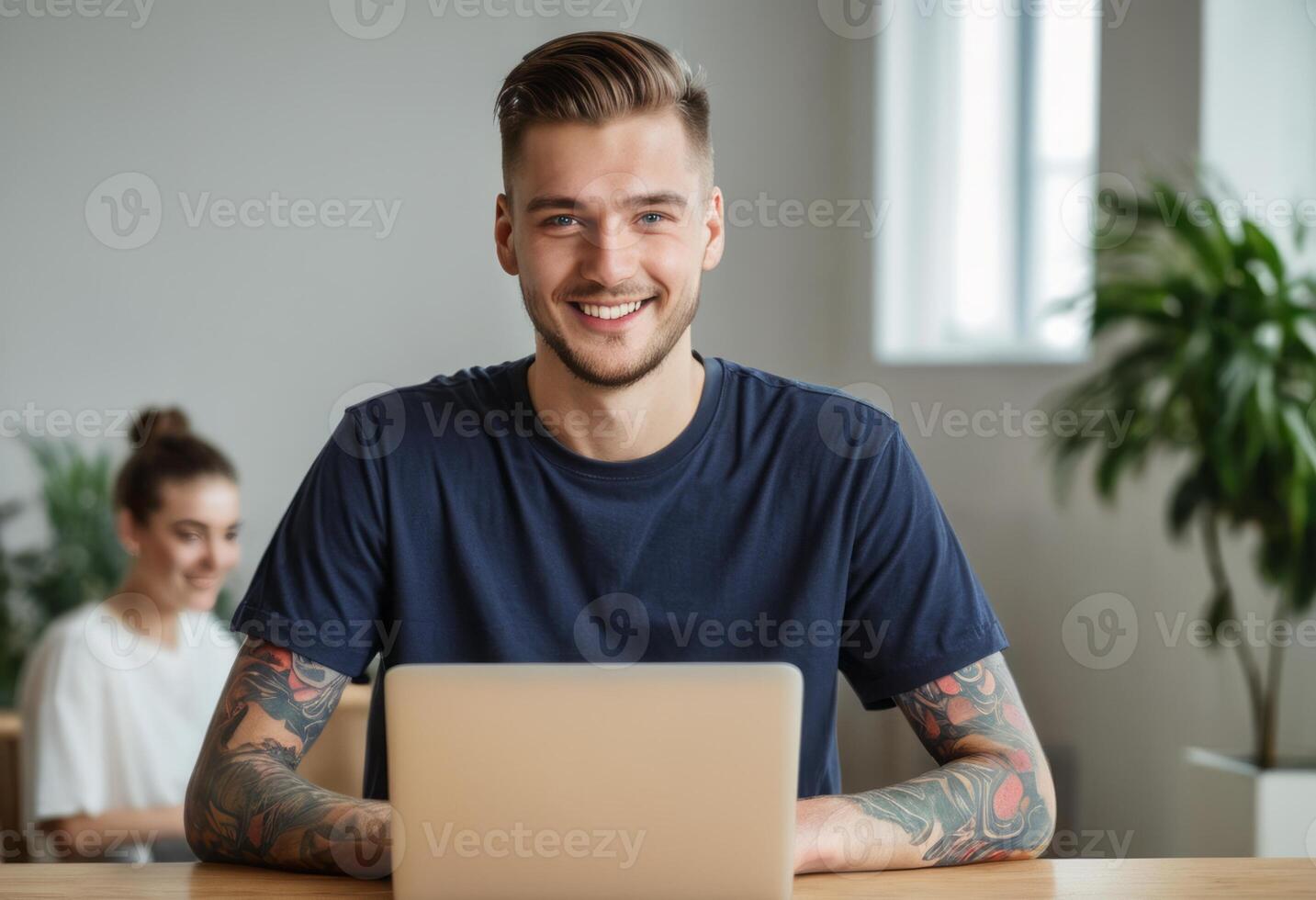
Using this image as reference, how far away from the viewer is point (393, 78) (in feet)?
15.8

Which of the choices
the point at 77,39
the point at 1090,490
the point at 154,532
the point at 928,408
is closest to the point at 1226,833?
the point at 1090,490

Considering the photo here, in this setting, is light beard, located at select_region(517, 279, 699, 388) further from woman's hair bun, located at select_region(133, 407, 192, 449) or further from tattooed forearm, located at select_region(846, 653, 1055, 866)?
woman's hair bun, located at select_region(133, 407, 192, 449)

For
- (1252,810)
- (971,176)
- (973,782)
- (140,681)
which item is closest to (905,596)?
(973,782)

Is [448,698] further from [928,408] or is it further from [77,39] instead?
[77,39]

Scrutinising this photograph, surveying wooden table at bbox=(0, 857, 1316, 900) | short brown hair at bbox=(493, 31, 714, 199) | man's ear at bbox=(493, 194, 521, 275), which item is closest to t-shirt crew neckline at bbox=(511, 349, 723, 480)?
man's ear at bbox=(493, 194, 521, 275)

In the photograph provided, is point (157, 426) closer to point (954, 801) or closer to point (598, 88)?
point (598, 88)

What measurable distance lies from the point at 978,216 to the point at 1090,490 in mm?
1058

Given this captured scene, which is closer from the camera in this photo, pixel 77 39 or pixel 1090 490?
pixel 1090 490

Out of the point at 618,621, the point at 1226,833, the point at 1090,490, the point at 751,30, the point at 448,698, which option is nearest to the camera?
the point at 448,698

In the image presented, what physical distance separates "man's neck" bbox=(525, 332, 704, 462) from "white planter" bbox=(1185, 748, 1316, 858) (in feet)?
6.63

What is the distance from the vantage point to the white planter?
2949mm

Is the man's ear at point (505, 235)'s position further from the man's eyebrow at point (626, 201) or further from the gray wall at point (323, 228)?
the gray wall at point (323, 228)

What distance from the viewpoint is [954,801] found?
4.19 ft

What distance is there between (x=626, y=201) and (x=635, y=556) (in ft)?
1.28
